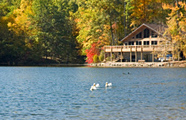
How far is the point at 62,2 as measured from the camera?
106125 mm

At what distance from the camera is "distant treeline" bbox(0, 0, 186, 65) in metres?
86.4

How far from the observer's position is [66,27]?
101 metres

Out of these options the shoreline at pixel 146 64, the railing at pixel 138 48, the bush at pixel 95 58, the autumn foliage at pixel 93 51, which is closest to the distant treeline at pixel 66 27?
the autumn foliage at pixel 93 51

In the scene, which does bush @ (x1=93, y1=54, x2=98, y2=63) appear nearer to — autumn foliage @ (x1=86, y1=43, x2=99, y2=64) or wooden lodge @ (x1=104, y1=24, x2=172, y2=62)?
autumn foliage @ (x1=86, y1=43, x2=99, y2=64)

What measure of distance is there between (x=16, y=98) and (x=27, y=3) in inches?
3302

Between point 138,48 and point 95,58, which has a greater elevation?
point 138,48

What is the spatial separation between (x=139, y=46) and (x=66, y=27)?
27601 millimetres

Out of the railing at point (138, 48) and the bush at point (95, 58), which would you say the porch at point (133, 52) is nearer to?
the railing at point (138, 48)

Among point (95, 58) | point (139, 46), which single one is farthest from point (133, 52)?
point (95, 58)

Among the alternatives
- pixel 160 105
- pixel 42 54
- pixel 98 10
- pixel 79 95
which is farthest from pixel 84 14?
pixel 160 105

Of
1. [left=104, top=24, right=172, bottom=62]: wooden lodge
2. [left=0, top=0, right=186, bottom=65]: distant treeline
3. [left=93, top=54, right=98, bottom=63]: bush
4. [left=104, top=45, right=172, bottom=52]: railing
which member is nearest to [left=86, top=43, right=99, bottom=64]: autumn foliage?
[left=0, top=0, right=186, bottom=65]: distant treeline

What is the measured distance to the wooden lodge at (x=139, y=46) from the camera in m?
78.4

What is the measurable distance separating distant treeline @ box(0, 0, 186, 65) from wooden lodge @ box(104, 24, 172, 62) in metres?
3.52

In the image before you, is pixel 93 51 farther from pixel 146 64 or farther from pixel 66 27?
pixel 146 64
